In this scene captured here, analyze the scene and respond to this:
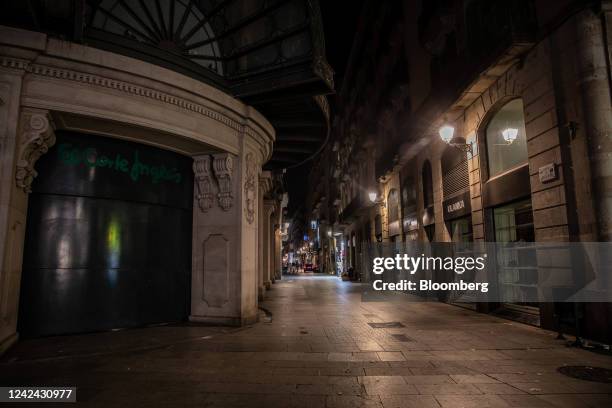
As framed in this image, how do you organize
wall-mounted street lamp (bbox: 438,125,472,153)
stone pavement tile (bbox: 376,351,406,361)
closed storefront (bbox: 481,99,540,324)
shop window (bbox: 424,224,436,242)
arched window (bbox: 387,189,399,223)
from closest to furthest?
stone pavement tile (bbox: 376,351,406,361)
closed storefront (bbox: 481,99,540,324)
wall-mounted street lamp (bbox: 438,125,472,153)
shop window (bbox: 424,224,436,242)
arched window (bbox: 387,189,399,223)

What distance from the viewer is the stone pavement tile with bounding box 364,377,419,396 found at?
4.63 m

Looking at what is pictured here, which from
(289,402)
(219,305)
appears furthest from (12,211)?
(289,402)

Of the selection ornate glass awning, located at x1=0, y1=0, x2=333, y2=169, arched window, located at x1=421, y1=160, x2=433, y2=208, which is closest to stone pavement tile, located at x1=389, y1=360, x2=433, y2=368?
ornate glass awning, located at x1=0, y1=0, x2=333, y2=169

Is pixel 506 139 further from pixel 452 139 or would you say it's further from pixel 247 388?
pixel 247 388

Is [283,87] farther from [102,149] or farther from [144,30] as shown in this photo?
[102,149]

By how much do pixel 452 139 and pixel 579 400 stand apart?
1067cm

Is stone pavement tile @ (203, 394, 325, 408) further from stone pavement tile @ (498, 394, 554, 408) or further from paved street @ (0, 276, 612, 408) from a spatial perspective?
stone pavement tile @ (498, 394, 554, 408)

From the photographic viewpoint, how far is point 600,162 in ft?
25.4

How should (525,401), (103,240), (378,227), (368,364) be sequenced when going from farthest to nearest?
(378,227)
(103,240)
(368,364)
(525,401)

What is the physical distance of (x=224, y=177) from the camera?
9.74 meters

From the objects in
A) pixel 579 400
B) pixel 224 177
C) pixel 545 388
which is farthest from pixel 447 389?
pixel 224 177

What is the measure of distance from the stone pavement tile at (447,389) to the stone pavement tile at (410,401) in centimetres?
21

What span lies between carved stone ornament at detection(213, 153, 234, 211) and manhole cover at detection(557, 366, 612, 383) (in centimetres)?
736

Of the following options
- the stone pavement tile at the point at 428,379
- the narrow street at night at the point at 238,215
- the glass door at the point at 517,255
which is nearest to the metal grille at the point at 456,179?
the narrow street at night at the point at 238,215
